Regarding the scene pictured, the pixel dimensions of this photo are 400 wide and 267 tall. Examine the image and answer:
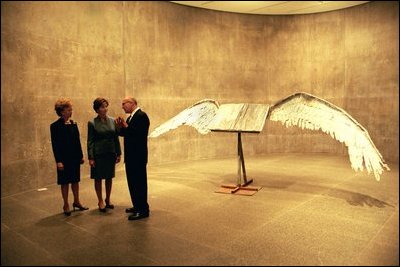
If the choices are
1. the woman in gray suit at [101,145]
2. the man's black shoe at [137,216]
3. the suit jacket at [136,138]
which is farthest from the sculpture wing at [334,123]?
the woman in gray suit at [101,145]

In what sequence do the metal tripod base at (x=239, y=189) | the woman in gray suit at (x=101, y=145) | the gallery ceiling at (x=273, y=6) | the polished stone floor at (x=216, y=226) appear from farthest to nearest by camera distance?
1. the gallery ceiling at (x=273, y=6)
2. the metal tripod base at (x=239, y=189)
3. the woman in gray suit at (x=101, y=145)
4. the polished stone floor at (x=216, y=226)

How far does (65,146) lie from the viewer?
172 inches

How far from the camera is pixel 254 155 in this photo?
967 cm

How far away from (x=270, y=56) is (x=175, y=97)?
10.7ft

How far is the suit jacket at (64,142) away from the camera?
434 cm

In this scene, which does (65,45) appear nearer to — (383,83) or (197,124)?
(197,124)

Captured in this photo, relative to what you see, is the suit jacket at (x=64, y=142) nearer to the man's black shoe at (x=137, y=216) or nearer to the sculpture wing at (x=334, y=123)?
the man's black shoe at (x=137, y=216)

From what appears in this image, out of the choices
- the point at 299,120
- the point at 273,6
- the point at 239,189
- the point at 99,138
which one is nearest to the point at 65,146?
the point at 99,138

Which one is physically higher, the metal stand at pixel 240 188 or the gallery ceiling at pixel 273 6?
the gallery ceiling at pixel 273 6

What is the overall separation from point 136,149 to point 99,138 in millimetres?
670

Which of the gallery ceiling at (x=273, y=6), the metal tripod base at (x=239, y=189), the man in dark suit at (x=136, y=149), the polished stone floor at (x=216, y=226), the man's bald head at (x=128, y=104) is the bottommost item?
the polished stone floor at (x=216, y=226)

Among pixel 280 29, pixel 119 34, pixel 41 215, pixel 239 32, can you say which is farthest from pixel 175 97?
pixel 41 215

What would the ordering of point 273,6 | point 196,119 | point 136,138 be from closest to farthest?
1. point 136,138
2. point 196,119
3. point 273,6

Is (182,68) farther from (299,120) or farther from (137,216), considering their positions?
(137,216)
